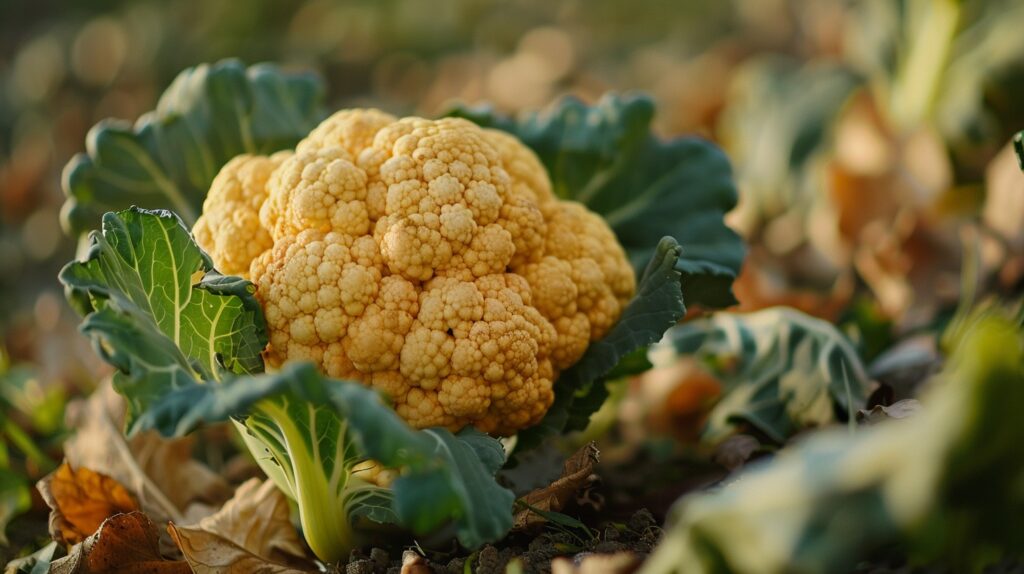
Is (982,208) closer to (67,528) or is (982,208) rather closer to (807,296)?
(807,296)

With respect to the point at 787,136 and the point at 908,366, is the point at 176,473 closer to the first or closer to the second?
the point at 908,366

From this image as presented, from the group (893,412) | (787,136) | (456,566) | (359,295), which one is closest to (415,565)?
(456,566)

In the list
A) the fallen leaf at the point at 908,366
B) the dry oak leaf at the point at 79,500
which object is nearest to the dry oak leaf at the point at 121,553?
the dry oak leaf at the point at 79,500

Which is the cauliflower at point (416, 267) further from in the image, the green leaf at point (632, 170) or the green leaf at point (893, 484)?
the green leaf at point (893, 484)

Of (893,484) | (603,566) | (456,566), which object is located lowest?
(456,566)

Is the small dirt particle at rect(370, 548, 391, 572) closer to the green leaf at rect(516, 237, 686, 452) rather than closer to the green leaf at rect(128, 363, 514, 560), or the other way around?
the green leaf at rect(128, 363, 514, 560)
